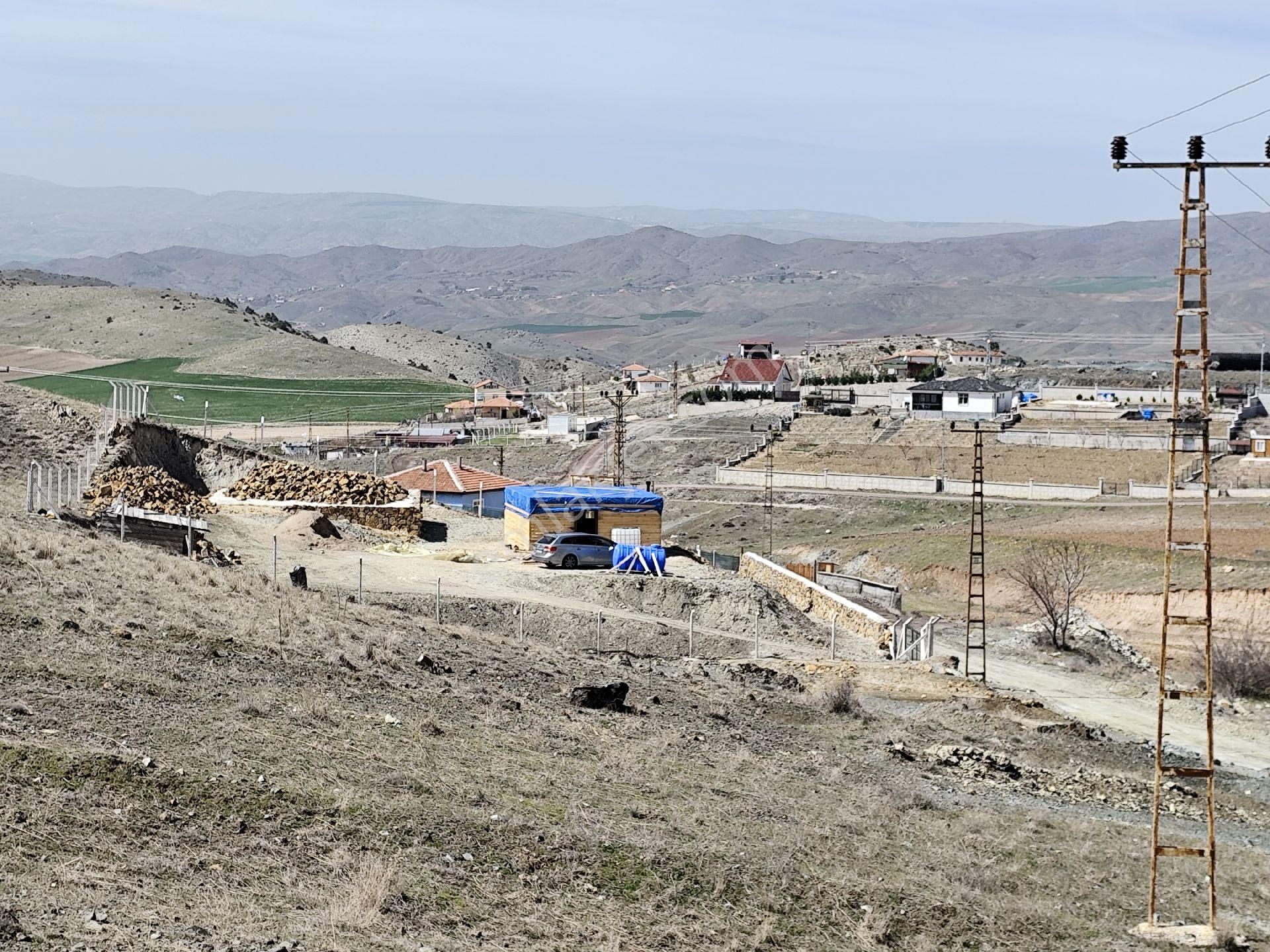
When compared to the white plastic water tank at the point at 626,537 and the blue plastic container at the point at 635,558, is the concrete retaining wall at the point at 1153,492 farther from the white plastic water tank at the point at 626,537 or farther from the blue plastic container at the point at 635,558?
the blue plastic container at the point at 635,558

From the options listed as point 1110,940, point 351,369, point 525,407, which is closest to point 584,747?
point 1110,940

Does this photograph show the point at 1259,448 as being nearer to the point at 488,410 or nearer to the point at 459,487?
the point at 459,487

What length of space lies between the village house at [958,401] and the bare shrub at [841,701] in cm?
8194

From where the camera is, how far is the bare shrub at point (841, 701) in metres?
25.1

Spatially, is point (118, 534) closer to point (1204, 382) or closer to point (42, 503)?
point (42, 503)

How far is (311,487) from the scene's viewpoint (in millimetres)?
44719

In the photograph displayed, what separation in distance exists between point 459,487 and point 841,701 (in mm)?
33809

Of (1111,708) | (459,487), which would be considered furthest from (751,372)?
(1111,708)

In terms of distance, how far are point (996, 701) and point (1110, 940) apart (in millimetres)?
13546

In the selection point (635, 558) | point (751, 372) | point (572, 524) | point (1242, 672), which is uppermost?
point (751, 372)

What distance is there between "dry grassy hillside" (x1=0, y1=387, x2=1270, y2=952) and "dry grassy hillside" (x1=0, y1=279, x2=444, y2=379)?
5258 inches

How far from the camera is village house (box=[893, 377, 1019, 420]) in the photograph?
10919cm

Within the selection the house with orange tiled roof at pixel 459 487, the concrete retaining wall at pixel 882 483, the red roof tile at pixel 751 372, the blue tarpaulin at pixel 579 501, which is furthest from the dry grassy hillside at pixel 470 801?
the red roof tile at pixel 751 372

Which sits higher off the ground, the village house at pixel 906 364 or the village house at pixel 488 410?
the village house at pixel 906 364
